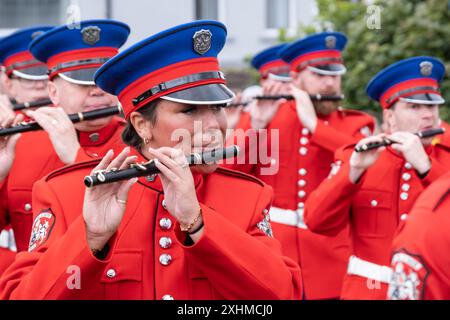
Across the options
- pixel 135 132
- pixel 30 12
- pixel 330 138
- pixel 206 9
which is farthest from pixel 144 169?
pixel 30 12

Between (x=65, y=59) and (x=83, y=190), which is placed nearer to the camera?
(x=83, y=190)

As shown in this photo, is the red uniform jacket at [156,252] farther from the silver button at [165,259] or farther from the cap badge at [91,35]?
the cap badge at [91,35]

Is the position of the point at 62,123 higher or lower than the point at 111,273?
higher

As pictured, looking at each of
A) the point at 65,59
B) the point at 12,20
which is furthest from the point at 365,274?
the point at 12,20

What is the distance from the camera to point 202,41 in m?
→ 3.51

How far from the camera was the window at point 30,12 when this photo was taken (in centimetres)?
1534

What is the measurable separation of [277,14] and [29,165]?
1195 cm

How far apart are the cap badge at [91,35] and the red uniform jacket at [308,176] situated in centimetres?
197

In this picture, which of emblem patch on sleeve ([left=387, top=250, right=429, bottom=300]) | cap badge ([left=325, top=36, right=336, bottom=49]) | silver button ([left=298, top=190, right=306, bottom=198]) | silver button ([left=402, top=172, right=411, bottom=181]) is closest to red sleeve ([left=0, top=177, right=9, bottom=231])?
silver button ([left=402, top=172, right=411, bottom=181])

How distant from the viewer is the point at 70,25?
16.6 feet

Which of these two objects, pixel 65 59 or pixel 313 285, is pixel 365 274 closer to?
pixel 313 285

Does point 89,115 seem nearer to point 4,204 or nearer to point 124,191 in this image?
point 4,204

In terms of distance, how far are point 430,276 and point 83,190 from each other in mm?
1350

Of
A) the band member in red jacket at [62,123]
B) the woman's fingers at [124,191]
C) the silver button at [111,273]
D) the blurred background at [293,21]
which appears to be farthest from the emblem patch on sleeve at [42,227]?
the blurred background at [293,21]
